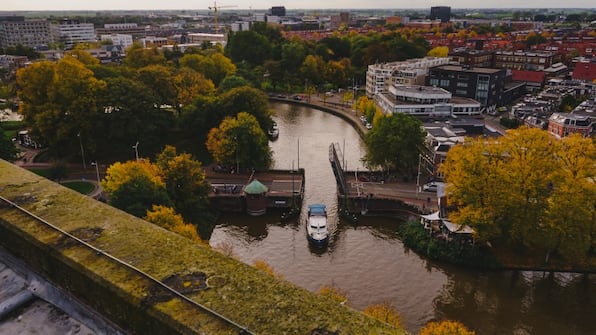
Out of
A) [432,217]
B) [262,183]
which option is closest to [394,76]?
[262,183]

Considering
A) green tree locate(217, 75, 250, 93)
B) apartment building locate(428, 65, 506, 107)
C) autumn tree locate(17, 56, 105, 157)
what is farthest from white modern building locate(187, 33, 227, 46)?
autumn tree locate(17, 56, 105, 157)

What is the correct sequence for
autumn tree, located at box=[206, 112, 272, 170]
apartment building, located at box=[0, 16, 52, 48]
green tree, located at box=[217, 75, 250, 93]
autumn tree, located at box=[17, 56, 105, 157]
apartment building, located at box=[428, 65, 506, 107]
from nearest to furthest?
1. autumn tree, located at box=[206, 112, 272, 170]
2. autumn tree, located at box=[17, 56, 105, 157]
3. green tree, located at box=[217, 75, 250, 93]
4. apartment building, located at box=[428, 65, 506, 107]
5. apartment building, located at box=[0, 16, 52, 48]

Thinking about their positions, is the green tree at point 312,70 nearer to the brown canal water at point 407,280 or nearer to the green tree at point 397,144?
the green tree at point 397,144

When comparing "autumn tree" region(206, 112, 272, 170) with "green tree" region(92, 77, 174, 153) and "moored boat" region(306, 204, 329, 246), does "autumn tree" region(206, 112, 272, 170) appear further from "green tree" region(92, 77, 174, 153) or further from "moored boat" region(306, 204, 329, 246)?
"moored boat" region(306, 204, 329, 246)

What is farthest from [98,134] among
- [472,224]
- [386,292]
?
[472,224]

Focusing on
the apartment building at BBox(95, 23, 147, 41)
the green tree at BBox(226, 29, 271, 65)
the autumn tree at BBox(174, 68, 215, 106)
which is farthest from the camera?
the apartment building at BBox(95, 23, 147, 41)

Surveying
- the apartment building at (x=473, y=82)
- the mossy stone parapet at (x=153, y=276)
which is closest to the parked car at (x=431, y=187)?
the mossy stone parapet at (x=153, y=276)

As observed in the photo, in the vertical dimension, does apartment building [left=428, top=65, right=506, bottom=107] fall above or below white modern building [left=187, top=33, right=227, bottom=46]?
below
